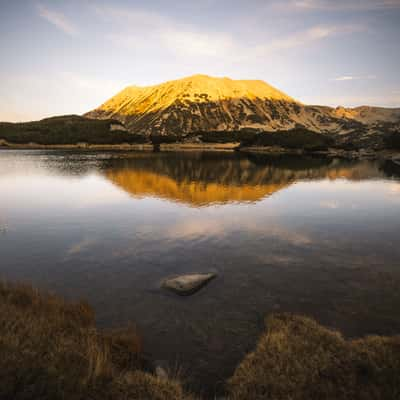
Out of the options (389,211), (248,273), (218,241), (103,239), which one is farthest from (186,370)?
(389,211)

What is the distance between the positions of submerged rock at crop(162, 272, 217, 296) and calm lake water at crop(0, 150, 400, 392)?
0.55 meters

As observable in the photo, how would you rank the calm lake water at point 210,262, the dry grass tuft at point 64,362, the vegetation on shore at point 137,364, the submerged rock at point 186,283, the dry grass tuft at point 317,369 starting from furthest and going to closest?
the submerged rock at point 186,283, the calm lake water at point 210,262, the dry grass tuft at point 317,369, the vegetation on shore at point 137,364, the dry grass tuft at point 64,362

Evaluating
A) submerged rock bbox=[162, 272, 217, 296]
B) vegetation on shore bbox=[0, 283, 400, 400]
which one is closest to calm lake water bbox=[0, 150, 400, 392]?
submerged rock bbox=[162, 272, 217, 296]

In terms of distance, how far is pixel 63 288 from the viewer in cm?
1455

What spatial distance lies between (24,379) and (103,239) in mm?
17729

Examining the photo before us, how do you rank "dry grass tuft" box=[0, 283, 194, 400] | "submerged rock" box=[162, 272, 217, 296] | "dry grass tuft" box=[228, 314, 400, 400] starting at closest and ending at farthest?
"dry grass tuft" box=[0, 283, 194, 400]
"dry grass tuft" box=[228, 314, 400, 400]
"submerged rock" box=[162, 272, 217, 296]

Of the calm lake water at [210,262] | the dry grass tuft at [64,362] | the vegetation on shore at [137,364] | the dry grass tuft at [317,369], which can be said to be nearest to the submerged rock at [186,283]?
the calm lake water at [210,262]

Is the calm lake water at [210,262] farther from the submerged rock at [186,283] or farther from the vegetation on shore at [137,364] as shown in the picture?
the vegetation on shore at [137,364]

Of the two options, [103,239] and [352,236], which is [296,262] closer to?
[352,236]

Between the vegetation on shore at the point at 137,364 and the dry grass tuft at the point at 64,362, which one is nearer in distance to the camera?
the dry grass tuft at the point at 64,362

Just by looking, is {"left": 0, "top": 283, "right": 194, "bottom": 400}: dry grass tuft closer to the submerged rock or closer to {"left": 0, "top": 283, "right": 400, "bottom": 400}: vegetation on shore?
{"left": 0, "top": 283, "right": 400, "bottom": 400}: vegetation on shore

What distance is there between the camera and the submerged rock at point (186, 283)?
1439 centimetres

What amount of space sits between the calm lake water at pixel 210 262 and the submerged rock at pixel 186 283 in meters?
0.55

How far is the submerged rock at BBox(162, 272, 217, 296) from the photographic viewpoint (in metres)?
14.4
